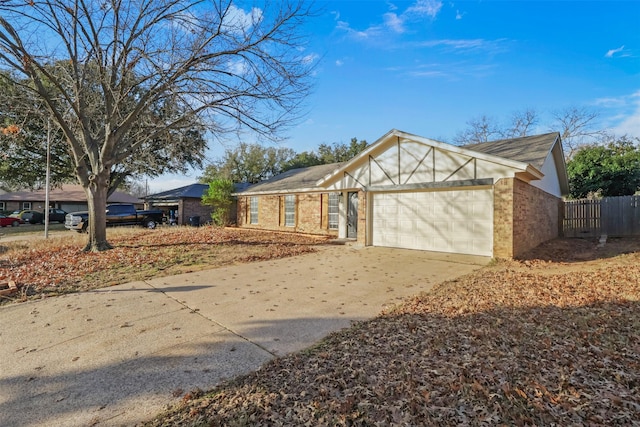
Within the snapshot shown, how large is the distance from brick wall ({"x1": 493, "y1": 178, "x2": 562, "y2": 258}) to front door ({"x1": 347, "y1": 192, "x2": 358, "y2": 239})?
5.98m

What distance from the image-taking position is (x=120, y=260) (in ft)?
31.3

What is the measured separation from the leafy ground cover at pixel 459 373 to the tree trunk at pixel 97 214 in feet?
35.2

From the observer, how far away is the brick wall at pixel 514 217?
9164 millimetres

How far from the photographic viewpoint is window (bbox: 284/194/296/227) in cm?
1781

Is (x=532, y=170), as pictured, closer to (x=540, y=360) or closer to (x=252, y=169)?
(x=540, y=360)

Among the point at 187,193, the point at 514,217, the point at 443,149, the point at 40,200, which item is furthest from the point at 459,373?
the point at 40,200

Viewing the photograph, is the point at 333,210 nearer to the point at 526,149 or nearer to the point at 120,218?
the point at 526,149

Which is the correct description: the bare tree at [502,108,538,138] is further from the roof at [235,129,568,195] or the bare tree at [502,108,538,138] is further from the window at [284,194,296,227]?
the window at [284,194,296,227]

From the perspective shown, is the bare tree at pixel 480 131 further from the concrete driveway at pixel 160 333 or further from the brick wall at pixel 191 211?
the concrete driveway at pixel 160 333

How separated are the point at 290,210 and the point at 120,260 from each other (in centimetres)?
970

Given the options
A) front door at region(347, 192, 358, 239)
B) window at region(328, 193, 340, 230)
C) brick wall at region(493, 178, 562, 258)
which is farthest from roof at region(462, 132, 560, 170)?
window at region(328, 193, 340, 230)

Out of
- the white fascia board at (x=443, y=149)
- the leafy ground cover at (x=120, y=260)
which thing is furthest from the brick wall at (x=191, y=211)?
the white fascia board at (x=443, y=149)

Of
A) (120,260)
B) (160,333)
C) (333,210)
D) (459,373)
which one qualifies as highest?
(333,210)

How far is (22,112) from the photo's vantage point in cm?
1167
